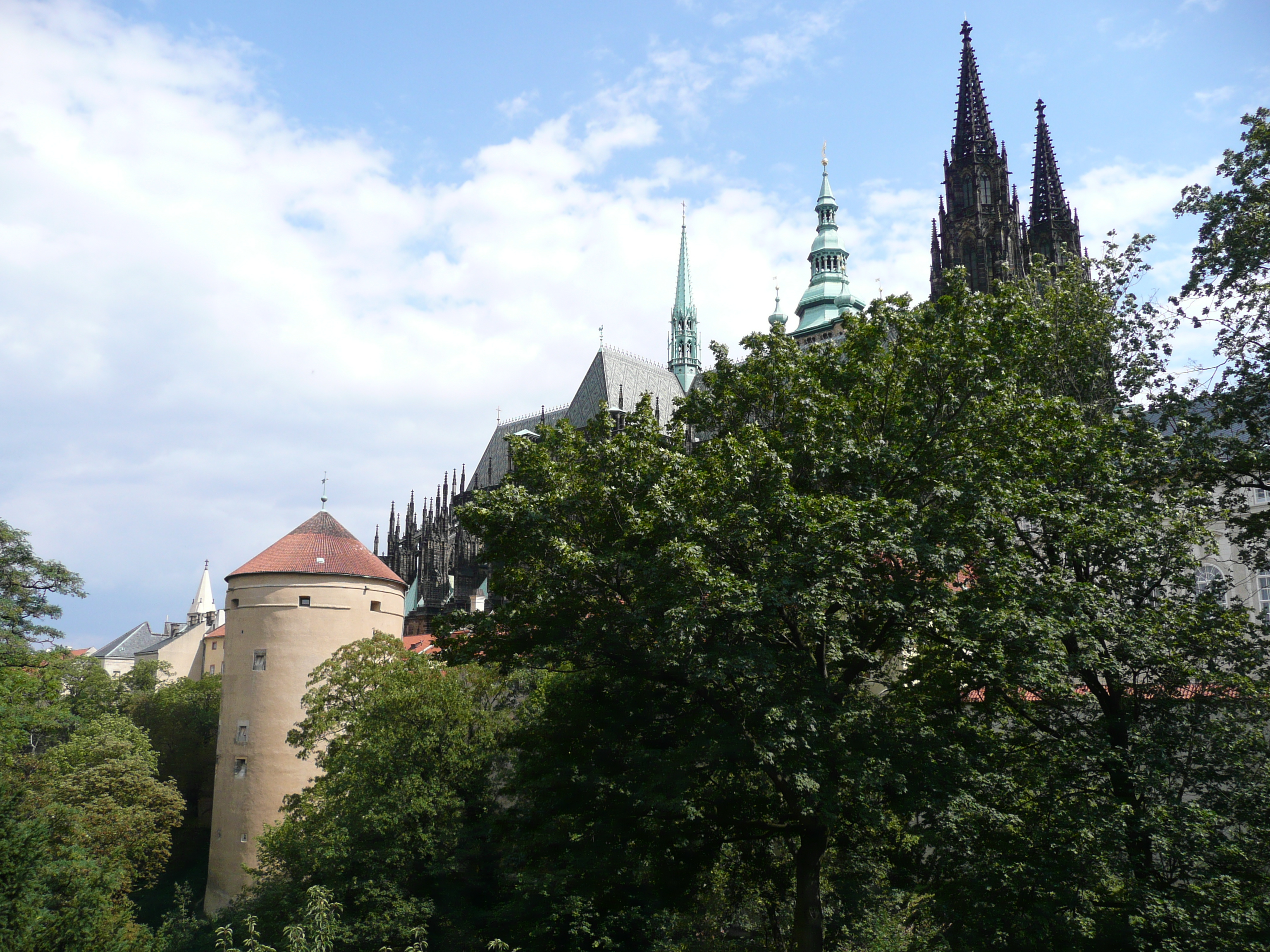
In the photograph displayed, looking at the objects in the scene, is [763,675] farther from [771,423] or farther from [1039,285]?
[1039,285]

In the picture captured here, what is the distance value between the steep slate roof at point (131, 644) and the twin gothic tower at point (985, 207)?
76096 millimetres

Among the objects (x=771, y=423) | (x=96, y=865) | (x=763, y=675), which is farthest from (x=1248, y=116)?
(x=96, y=865)

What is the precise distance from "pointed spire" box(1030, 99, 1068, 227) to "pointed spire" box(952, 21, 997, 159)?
12.0ft

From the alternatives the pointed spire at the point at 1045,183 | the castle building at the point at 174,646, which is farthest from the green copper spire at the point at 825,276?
the castle building at the point at 174,646

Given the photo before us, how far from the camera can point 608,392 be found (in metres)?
81.6

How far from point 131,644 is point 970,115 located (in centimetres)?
8391

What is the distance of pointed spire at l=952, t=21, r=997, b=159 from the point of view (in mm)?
61125

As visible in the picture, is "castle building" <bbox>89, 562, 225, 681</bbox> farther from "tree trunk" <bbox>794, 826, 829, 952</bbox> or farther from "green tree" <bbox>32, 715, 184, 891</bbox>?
"tree trunk" <bbox>794, 826, 829, 952</bbox>

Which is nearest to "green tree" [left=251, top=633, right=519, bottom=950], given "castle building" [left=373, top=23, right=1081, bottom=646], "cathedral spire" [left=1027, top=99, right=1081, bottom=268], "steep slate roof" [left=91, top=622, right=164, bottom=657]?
"castle building" [left=373, top=23, right=1081, bottom=646]

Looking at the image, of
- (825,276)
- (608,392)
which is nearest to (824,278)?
(825,276)

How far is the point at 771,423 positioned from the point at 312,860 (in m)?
19.2

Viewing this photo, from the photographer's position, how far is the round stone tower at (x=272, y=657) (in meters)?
38.6

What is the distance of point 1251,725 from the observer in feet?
50.9

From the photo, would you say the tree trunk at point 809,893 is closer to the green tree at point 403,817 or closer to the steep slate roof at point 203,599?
the green tree at point 403,817
